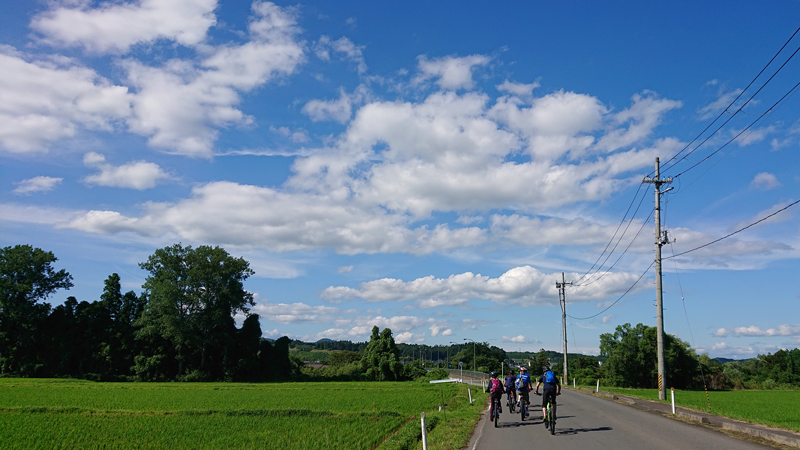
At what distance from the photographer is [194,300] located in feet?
196

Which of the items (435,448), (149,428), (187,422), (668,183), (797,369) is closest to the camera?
(435,448)

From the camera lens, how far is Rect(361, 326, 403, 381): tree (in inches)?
2717

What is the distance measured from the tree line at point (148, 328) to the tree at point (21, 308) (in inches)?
4.0

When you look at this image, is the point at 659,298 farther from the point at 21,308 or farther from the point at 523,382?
the point at 21,308

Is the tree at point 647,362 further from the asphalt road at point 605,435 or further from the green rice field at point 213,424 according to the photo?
the asphalt road at point 605,435

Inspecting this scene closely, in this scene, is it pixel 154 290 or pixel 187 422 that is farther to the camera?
pixel 154 290

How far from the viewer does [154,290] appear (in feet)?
194

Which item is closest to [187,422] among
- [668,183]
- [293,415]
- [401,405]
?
[293,415]

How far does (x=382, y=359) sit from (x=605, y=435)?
58.0m

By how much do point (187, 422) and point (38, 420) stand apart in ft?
23.3

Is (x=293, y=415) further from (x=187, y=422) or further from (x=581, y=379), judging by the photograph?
(x=581, y=379)

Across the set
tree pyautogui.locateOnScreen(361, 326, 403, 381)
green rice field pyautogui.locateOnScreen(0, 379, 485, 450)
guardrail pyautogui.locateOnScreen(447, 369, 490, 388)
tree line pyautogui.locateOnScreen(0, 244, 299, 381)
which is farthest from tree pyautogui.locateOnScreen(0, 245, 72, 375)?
guardrail pyautogui.locateOnScreen(447, 369, 490, 388)

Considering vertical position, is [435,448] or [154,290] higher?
[154,290]

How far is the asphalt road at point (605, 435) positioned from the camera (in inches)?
456
